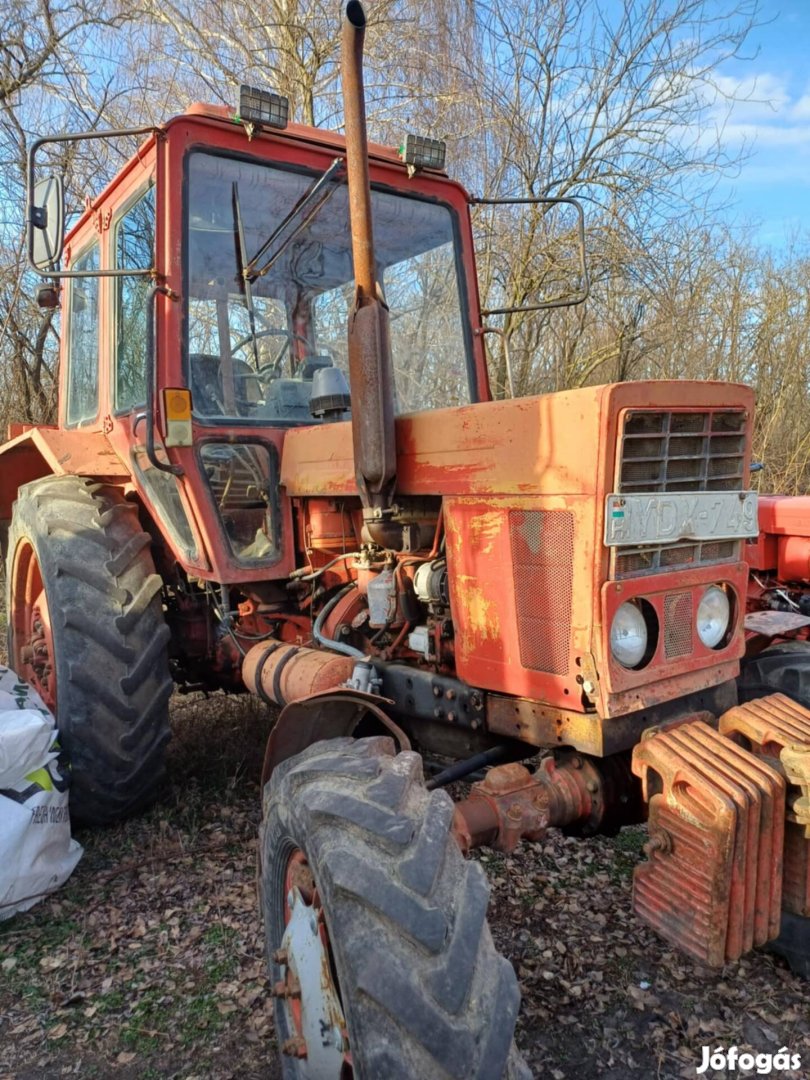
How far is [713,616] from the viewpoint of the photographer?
7.52ft

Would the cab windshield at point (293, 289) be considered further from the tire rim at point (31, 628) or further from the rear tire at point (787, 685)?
the rear tire at point (787, 685)

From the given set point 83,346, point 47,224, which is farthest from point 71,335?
point 47,224

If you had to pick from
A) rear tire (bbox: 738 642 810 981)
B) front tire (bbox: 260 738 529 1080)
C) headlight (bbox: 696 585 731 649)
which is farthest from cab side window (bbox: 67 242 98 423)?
rear tire (bbox: 738 642 810 981)

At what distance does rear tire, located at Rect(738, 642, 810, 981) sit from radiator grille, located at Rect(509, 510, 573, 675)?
854 millimetres

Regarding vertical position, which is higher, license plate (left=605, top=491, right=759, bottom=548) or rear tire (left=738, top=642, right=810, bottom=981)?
license plate (left=605, top=491, right=759, bottom=548)

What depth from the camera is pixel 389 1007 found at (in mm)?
1466

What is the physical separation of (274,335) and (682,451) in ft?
5.51

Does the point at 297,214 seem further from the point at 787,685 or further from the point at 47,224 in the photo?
the point at 787,685

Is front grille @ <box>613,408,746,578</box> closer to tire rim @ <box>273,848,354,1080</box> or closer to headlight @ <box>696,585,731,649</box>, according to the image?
headlight @ <box>696,585,731,649</box>

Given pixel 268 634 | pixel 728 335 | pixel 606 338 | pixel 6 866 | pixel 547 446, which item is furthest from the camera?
pixel 728 335

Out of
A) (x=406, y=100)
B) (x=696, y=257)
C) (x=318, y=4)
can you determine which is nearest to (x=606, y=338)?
(x=696, y=257)

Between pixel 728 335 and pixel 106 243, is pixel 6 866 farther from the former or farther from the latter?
pixel 728 335

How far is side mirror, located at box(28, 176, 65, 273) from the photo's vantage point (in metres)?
2.83

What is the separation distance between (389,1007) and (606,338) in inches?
390
